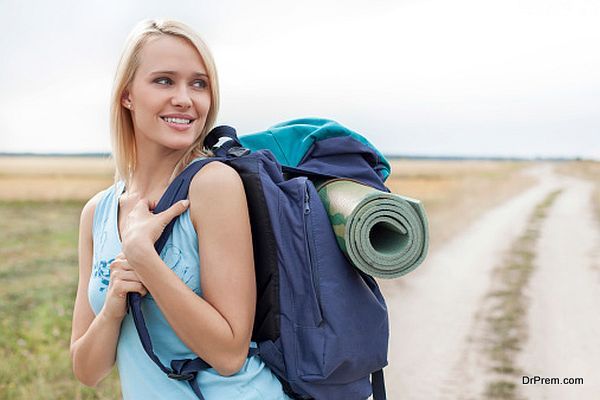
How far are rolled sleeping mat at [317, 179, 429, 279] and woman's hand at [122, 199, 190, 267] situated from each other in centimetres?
40

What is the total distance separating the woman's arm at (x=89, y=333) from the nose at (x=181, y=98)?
0.49 meters

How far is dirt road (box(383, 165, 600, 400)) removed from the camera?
5820mm

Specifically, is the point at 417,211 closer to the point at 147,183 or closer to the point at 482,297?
the point at 147,183

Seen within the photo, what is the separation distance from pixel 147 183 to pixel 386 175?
70 cm

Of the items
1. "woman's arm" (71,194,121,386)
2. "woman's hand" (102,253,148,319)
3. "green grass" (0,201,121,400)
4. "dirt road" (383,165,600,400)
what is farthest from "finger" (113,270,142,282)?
"dirt road" (383,165,600,400)

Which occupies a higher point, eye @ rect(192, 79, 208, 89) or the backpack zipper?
eye @ rect(192, 79, 208, 89)

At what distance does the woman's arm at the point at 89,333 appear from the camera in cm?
194

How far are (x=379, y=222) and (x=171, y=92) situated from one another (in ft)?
2.08

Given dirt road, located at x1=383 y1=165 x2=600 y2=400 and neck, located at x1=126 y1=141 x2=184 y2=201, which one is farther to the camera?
dirt road, located at x1=383 y1=165 x2=600 y2=400

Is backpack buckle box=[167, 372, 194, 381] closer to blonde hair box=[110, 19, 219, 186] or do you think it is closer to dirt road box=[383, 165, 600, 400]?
blonde hair box=[110, 19, 219, 186]

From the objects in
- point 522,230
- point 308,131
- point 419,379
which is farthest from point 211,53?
point 522,230

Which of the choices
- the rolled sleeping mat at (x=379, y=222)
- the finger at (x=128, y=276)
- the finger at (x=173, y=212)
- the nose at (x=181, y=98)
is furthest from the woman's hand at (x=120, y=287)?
the rolled sleeping mat at (x=379, y=222)

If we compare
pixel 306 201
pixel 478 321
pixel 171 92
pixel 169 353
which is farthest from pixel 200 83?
pixel 478 321

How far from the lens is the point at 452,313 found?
7855 millimetres
